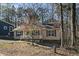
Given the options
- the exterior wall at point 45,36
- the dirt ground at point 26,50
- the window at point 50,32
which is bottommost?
the dirt ground at point 26,50

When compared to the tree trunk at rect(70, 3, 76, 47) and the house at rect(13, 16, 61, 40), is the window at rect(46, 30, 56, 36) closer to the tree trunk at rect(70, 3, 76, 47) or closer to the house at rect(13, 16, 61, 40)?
the house at rect(13, 16, 61, 40)

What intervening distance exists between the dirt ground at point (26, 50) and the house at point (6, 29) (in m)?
0.11

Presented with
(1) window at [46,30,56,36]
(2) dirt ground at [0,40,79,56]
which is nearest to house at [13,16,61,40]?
(1) window at [46,30,56,36]

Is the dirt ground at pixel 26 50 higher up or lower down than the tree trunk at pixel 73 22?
lower down

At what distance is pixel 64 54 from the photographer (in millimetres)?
1897

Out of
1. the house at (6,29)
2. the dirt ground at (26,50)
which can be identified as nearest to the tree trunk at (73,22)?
the dirt ground at (26,50)

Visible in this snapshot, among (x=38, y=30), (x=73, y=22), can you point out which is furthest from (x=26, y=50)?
(x=73, y=22)

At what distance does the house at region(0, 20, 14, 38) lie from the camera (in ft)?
6.06

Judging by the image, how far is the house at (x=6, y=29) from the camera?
185 cm

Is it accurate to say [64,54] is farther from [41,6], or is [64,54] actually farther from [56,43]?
[41,6]

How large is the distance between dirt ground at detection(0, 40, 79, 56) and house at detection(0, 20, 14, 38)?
0.36 ft

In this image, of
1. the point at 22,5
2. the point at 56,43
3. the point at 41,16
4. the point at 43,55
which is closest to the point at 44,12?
the point at 41,16

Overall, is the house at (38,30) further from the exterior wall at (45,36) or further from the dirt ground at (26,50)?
the dirt ground at (26,50)

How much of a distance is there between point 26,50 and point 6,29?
1.31ft
